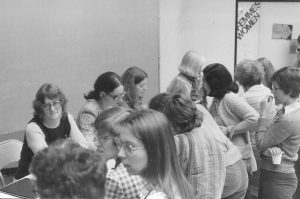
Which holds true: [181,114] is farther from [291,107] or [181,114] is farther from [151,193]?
[291,107]

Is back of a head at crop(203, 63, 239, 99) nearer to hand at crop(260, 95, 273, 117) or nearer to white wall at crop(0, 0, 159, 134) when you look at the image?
hand at crop(260, 95, 273, 117)

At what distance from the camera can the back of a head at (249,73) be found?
11.3 ft

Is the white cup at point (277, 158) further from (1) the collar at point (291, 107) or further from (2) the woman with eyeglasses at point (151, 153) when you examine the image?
(2) the woman with eyeglasses at point (151, 153)

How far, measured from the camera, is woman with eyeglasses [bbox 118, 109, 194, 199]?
1.60 m

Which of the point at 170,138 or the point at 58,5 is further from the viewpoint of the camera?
the point at 58,5

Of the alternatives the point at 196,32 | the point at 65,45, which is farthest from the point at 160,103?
the point at 196,32

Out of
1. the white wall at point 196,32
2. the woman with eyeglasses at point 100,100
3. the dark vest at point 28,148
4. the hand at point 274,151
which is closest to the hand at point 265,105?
the hand at point 274,151

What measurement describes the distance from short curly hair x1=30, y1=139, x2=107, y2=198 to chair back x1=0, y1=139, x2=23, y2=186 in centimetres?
200

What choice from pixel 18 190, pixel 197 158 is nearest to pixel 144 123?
pixel 197 158

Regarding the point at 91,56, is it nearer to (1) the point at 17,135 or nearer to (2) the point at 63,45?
(2) the point at 63,45

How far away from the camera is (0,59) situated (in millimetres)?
3494

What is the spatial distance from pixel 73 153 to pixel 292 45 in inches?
188

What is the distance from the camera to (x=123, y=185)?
1.55 metres

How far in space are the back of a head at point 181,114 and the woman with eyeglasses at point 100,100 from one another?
3.70 ft
